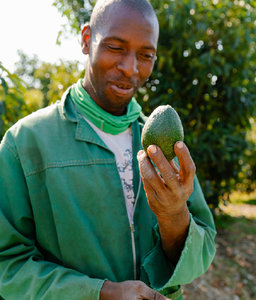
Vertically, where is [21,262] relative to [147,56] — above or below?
below

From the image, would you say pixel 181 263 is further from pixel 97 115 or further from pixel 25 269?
pixel 97 115

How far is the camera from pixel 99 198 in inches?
55.9

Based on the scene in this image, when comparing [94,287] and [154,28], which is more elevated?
[154,28]

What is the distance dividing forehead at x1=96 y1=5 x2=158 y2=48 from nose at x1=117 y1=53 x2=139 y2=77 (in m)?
0.08

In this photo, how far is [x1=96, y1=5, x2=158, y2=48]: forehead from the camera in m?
1.44

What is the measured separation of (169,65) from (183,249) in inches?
132

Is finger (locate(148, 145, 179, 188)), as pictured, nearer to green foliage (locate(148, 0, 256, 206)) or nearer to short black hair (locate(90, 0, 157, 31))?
short black hair (locate(90, 0, 157, 31))

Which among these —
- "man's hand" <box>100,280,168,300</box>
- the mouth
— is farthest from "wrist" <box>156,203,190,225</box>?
the mouth

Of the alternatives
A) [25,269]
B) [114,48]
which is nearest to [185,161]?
[114,48]

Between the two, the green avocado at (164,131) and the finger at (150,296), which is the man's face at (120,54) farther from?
the finger at (150,296)

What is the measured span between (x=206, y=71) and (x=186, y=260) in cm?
335

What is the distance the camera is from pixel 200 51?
4.47 metres

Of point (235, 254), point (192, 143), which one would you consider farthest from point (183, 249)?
point (235, 254)

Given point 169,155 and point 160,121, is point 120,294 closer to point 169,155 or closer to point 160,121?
point 169,155
